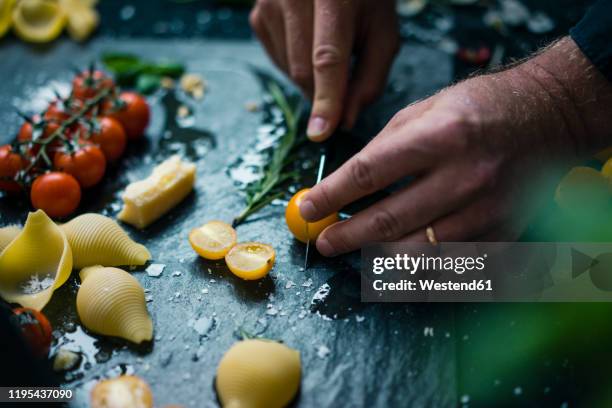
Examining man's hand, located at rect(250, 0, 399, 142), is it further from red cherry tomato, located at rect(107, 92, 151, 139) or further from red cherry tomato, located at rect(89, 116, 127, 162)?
red cherry tomato, located at rect(89, 116, 127, 162)

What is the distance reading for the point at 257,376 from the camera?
3.79 feet

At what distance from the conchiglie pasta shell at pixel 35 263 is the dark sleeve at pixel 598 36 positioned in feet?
4.19

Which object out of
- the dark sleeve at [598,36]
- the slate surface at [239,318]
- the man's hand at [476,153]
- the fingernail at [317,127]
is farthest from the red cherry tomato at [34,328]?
the dark sleeve at [598,36]

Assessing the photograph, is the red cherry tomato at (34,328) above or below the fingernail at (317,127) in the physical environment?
below

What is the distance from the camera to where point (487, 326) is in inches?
53.6

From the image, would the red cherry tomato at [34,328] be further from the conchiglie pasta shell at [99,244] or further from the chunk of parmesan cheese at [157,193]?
the chunk of parmesan cheese at [157,193]

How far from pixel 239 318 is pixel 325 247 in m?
0.26

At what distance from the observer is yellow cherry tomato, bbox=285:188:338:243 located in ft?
4.83

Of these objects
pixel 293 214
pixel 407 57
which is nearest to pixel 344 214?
pixel 293 214

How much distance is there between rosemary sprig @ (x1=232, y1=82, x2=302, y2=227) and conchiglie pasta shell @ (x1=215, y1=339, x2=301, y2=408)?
491mm

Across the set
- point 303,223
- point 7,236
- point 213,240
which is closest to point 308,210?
point 303,223

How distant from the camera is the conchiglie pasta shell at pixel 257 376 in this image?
1.15 metres

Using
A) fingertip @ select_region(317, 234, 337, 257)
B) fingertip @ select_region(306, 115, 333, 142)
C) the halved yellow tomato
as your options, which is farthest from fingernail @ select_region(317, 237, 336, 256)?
the halved yellow tomato

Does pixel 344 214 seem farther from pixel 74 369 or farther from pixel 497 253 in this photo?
pixel 74 369
